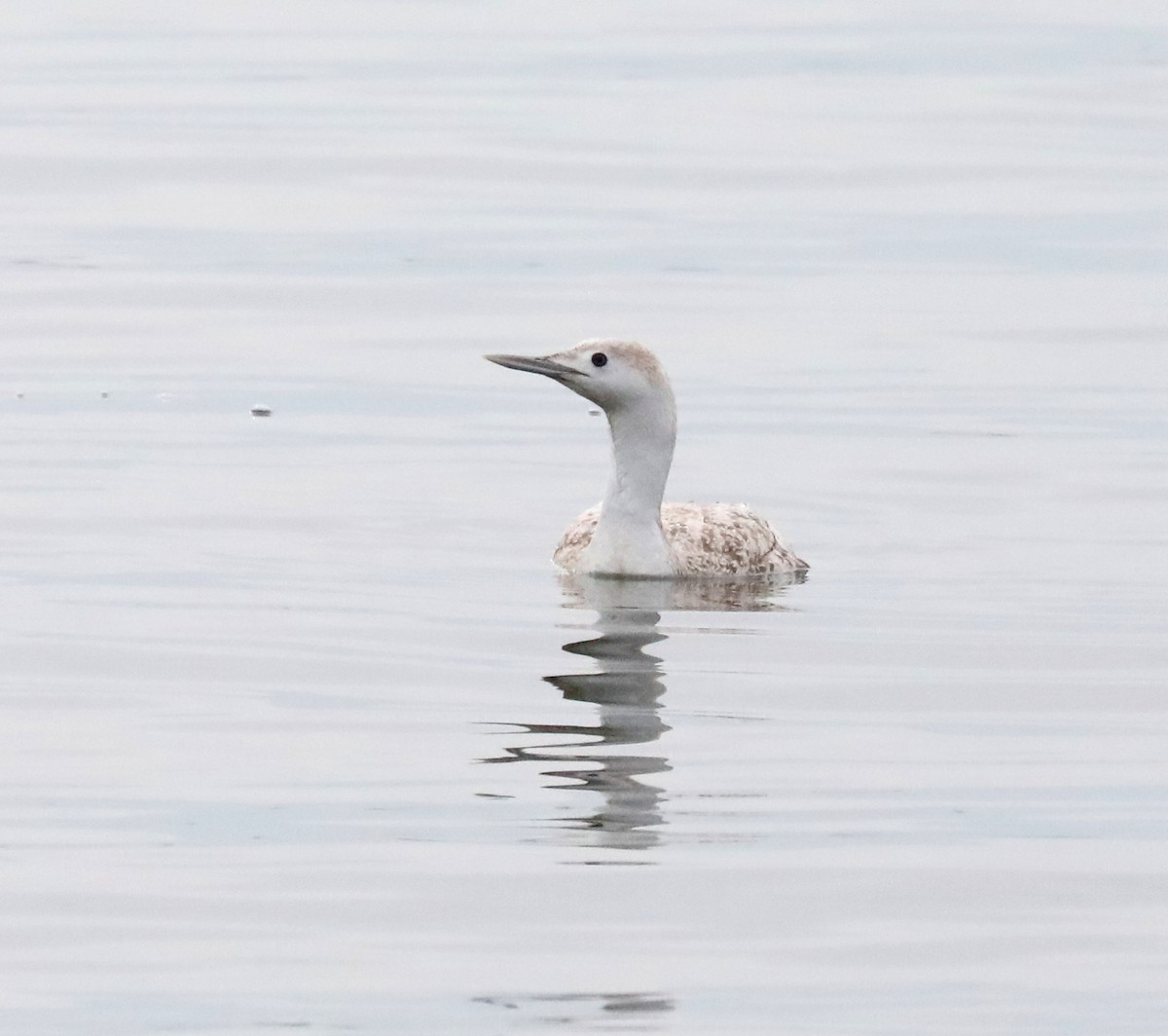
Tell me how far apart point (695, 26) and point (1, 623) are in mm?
34978

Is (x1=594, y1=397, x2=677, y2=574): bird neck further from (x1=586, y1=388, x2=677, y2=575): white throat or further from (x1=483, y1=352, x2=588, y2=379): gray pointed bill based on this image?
(x1=483, y1=352, x2=588, y2=379): gray pointed bill

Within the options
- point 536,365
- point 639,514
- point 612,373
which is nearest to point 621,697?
point 536,365

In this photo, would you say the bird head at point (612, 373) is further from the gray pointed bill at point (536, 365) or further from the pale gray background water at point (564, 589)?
the pale gray background water at point (564, 589)

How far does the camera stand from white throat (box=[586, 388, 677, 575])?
14.6m

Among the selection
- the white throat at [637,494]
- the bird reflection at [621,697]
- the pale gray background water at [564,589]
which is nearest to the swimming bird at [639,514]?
the white throat at [637,494]

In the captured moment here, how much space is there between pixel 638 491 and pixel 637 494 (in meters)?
0.02

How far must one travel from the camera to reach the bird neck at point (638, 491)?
1460 centimetres

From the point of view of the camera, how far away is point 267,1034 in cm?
785

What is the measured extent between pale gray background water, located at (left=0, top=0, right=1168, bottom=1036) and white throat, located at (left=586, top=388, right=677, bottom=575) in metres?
0.37

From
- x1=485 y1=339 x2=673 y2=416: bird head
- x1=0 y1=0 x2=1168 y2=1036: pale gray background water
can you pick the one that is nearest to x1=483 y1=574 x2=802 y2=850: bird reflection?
x1=0 y1=0 x2=1168 y2=1036: pale gray background water

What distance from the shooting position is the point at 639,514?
14.7m

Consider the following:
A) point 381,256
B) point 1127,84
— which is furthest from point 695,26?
point 381,256

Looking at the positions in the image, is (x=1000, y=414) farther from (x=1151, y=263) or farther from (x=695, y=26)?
(x=695, y=26)

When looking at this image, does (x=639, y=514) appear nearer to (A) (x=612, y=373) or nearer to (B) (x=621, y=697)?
(A) (x=612, y=373)
